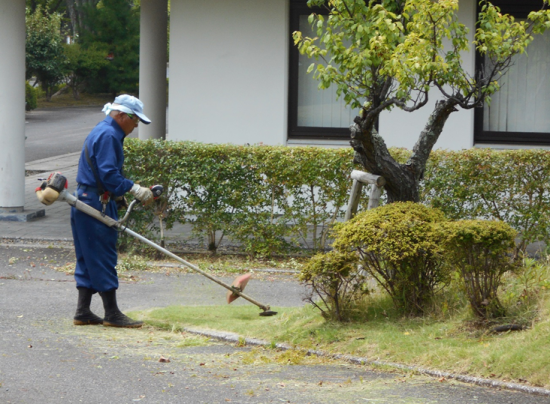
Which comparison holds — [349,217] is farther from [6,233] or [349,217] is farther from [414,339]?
[6,233]

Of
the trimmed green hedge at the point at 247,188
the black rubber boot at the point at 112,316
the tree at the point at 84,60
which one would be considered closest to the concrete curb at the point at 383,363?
the black rubber boot at the point at 112,316

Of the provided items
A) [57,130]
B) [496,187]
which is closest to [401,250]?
[496,187]

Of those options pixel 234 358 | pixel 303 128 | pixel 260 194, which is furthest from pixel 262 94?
pixel 234 358

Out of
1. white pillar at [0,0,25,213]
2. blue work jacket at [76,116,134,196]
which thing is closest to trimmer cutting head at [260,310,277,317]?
blue work jacket at [76,116,134,196]

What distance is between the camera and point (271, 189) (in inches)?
373

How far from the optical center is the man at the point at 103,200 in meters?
6.40

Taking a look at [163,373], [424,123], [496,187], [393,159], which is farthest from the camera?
[424,123]

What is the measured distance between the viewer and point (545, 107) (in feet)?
39.0

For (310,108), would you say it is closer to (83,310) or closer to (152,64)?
(152,64)

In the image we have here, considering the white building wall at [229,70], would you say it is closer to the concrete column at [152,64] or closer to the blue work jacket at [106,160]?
the concrete column at [152,64]

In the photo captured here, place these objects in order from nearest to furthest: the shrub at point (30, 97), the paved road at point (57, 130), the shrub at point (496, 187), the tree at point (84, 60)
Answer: the shrub at point (496, 187), the paved road at point (57, 130), the shrub at point (30, 97), the tree at point (84, 60)

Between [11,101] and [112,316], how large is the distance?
6414 mm

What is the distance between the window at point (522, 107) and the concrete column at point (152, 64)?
628cm

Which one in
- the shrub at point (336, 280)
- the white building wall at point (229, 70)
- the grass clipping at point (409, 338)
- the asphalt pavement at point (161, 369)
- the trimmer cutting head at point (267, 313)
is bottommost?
the asphalt pavement at point (161, 369)
